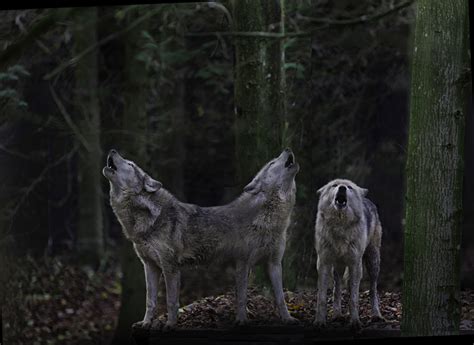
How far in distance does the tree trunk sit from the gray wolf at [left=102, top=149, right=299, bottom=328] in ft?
0.62

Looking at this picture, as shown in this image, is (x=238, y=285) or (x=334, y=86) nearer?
(x=238, y=285)

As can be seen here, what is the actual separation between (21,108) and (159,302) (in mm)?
1811

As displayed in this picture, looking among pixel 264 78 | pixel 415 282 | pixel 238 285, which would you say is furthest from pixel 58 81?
pixel 415 282

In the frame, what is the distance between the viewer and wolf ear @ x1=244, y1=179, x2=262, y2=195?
6762 millimetres

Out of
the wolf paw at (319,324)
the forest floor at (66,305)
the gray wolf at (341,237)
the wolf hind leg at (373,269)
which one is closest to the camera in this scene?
the gray wolf at (341,237)

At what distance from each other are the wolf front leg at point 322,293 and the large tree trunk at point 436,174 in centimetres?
62

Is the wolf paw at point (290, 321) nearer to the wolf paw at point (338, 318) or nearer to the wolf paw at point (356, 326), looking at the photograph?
the wolf paw at point (338, 318)

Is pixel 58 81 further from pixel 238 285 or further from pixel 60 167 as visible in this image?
pixel 238 285

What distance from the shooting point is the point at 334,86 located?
7117 millimetres

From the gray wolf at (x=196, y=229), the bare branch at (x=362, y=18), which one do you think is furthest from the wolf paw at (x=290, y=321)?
the bare branch at (x=362, y=18)

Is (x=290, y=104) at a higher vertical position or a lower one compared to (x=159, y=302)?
higher

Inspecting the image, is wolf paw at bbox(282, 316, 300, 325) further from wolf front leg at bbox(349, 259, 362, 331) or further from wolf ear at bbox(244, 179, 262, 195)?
wolf ear at bbox(244, 179, 262, 195)

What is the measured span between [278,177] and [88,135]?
1.46 metres

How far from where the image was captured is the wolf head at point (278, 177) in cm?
672
